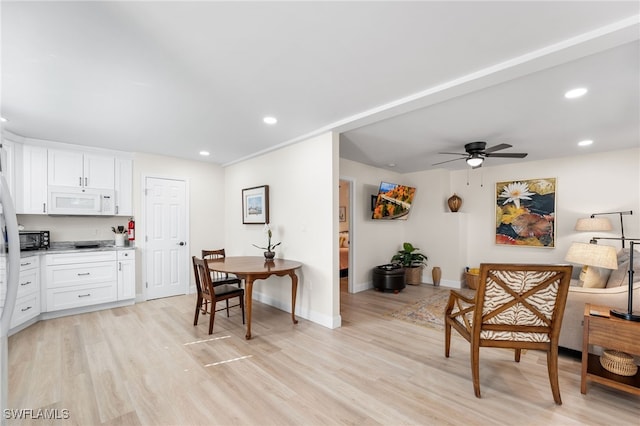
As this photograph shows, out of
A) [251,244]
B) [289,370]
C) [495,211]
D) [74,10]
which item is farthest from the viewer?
[495,211]

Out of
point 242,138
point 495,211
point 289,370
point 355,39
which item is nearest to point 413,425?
point 289,370

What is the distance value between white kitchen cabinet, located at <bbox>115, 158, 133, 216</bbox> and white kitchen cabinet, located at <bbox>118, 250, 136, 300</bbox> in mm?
669

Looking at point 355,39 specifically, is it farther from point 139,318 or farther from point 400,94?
point 139,318

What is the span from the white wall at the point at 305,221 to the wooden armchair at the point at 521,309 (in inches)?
66.3

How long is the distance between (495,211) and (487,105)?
341 cm

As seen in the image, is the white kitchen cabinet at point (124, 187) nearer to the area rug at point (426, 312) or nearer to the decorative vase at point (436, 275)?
the area rug at point (426, 312)

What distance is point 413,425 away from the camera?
1.74 m

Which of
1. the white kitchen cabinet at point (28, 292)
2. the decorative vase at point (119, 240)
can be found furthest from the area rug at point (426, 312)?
the white kitchen cabinet at point (28, 292)

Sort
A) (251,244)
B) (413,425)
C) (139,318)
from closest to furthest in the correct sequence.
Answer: (413,425) < (139,318) < (251,244)

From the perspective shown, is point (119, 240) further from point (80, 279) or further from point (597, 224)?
point (597, 224)

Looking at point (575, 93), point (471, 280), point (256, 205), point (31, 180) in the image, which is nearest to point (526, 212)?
point (471, 280)

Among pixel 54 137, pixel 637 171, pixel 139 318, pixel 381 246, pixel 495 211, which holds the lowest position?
pixel 139 318

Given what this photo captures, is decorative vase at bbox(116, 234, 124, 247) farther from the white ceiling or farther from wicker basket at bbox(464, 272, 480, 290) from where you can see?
wicker basket at bbox(464, 272, 480, 290)

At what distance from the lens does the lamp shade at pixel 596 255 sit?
8.59ft
